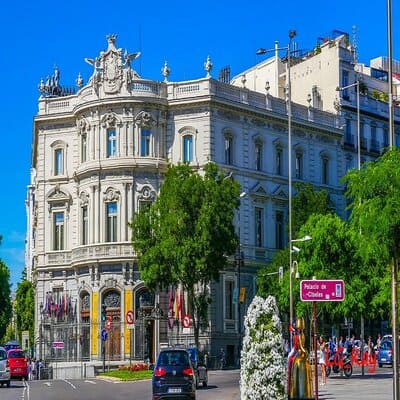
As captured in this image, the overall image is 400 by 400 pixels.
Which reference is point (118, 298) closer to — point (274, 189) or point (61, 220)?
point (61, 220)

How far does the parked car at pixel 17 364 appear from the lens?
58.8m

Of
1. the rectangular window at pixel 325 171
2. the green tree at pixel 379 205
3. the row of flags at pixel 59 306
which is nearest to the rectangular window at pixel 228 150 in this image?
the rectangular window at pixel 325 171

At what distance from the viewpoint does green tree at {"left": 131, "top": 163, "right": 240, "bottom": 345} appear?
5609cm

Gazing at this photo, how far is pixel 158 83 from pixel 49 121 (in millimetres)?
9197

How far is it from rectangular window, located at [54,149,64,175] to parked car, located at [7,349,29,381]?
15.3 metres

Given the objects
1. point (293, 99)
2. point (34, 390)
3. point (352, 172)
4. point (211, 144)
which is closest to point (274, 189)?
point (211, 144)

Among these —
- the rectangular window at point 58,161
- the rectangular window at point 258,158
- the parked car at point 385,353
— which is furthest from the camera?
the rectangular window at point 58,161

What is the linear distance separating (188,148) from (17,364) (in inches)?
712

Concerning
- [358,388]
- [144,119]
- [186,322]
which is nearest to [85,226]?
[144,119]

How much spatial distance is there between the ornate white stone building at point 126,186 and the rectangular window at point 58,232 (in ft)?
0.31

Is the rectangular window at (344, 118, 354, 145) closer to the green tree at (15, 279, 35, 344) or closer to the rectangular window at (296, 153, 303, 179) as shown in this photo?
the rectangular window at (296, 153, 303, 179)

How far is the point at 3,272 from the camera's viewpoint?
11306 centimetres

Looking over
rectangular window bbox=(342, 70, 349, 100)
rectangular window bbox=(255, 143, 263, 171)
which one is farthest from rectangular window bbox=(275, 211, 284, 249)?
rectangular window bbox=(342, 70, 349, 100)

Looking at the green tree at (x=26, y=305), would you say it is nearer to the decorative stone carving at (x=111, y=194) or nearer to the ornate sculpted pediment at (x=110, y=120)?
the decorative stone carving at (x=111, y=194)
